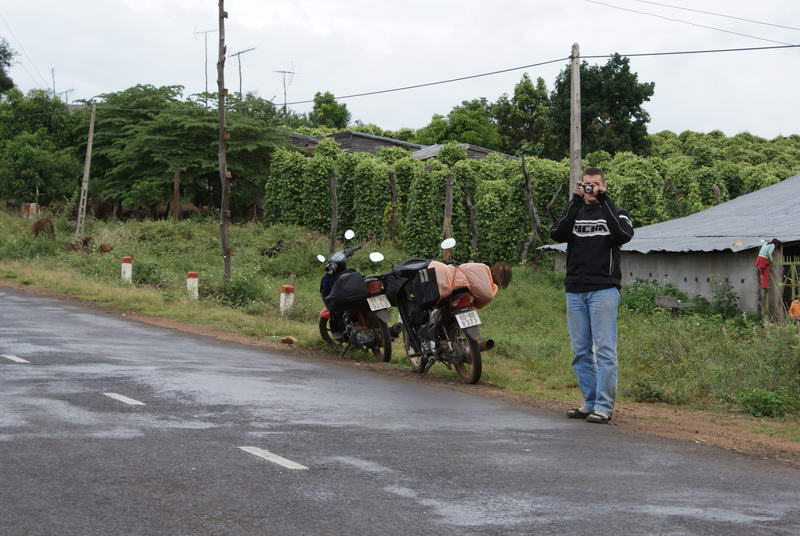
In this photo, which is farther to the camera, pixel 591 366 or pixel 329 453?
pixel 591 366

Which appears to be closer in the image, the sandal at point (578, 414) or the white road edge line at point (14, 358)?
the sandal at point (578, 414)

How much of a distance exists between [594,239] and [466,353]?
2.82 metres

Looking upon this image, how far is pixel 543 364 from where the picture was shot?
1370cm

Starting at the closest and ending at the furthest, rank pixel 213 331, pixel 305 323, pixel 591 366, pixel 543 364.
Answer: pixel 591 366 < pixel 543 364 < pixel 213 331 < pixel 305 323

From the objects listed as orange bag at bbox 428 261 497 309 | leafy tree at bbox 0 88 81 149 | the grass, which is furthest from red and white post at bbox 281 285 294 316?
leafy tree at bbox 0 88 81 149

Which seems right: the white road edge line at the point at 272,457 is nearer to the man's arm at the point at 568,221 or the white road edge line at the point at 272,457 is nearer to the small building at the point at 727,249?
the man's arm at the point at 568,221

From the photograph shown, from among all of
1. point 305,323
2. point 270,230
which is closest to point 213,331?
point 305,323

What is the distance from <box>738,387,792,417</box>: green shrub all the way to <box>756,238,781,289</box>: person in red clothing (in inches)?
442

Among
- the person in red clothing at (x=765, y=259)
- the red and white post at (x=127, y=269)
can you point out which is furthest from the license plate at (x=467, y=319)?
the red and white post at (x=127, y=269)

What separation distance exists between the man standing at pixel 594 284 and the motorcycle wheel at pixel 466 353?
2.10 metres

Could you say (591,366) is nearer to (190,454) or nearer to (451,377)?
(451,377)

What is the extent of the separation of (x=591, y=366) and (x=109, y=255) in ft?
82.8

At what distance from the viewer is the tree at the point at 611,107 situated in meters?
57.8

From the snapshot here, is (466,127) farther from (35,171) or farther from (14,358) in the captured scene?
(14,358)
